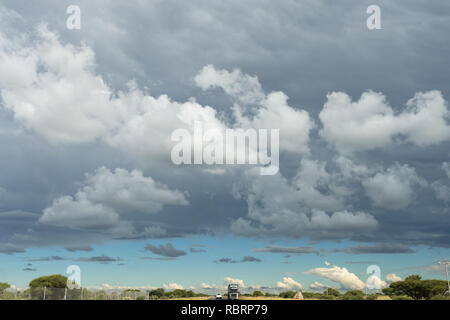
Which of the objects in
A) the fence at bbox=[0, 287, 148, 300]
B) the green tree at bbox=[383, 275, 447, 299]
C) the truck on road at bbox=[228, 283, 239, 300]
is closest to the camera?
the fence at bbox=[0, 287, 148, 300]

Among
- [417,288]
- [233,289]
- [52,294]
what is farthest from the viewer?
[417,288]

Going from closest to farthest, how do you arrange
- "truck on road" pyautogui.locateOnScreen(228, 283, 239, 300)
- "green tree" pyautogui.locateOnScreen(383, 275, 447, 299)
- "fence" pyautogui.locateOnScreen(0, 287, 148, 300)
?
1. "fence" pyautogui.locateOnScreen(0, 287, 148, 300)
2. "truck on road" pyautogui.locateOnScreen(228, 283, 239, 300)
3. "green tree" pyautogui.locateOnScreen(383, 275, 447, 299)

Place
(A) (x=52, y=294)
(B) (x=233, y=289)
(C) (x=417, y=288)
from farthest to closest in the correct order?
(C) (x=417, y=288), (B) (x=233, y=289), (A) (x=52, y=294)

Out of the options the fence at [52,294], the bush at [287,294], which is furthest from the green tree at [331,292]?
the fence at [52,294]

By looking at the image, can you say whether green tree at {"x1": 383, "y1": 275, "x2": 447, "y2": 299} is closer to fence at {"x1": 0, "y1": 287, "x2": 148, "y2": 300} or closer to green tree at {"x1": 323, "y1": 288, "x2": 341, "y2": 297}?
green tree at {"x1": 323, "y1": 288, "x2": 341, "y2": 297}

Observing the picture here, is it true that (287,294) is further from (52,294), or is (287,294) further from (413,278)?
(52,294)

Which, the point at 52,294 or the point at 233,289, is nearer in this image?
the point at 52,294

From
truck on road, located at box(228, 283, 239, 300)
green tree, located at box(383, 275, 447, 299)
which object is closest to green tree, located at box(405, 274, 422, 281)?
green tree, located at box(383, 275, 447, 299)

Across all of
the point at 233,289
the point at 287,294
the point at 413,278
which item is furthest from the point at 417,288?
the point at 233,289
